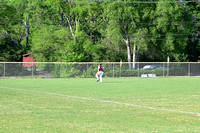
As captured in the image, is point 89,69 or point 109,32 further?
point 109,32

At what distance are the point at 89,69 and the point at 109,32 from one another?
10114 millimetres

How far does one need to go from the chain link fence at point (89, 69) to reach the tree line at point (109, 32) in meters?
5.38

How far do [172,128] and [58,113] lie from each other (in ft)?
13.2

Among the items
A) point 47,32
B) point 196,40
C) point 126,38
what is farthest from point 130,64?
point 196,40

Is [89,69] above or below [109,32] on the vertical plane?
below

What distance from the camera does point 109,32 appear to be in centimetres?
5762

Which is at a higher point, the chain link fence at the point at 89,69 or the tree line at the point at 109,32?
the tree line at the point at 109,32

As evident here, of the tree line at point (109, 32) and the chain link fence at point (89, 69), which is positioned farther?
the tree line at point (109, 32)

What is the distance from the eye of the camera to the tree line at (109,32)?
5638 centimetres

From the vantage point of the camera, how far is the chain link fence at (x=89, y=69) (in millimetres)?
48188

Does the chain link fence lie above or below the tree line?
below

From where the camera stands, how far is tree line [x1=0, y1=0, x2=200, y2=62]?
56.4 m

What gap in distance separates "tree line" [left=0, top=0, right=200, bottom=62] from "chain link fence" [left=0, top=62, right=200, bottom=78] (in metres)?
5.38

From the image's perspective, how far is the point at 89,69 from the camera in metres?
50.0
